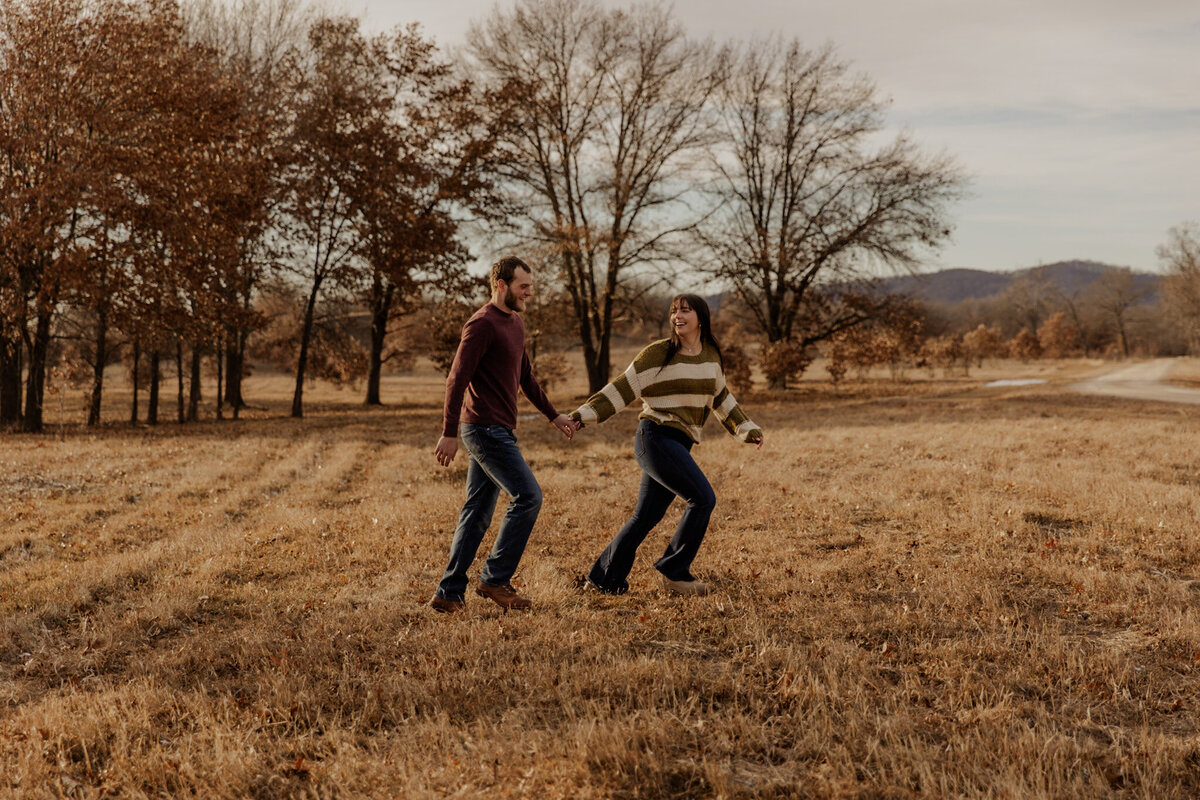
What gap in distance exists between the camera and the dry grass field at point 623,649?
3234 mm

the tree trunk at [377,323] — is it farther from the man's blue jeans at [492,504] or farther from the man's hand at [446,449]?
the man's hand at [446,449]

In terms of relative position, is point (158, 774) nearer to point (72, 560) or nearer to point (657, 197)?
point (72, 560)

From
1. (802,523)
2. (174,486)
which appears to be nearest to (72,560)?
(174,486)

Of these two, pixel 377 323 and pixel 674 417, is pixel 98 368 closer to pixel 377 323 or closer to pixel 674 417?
pixel 377 323

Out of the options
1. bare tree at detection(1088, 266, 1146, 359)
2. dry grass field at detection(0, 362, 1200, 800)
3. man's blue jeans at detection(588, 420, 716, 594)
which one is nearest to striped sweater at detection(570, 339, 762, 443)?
man's blue jeans at detection(588, 420, 716, 594)

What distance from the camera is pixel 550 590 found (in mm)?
5801

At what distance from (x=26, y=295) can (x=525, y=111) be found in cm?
1554

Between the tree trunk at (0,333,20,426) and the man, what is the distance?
19.2 meters

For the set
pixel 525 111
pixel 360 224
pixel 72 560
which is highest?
pixel 525 111

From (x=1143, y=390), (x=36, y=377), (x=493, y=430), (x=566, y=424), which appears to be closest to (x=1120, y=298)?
(x=1143, y=390)

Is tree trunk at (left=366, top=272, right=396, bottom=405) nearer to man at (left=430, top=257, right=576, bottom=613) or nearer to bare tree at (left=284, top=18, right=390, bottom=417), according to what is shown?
bare tree at (left=284, top=18, right=390, bottom=417)

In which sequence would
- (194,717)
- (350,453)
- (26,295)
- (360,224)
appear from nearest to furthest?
(194,717) < (350,453) < (26,295) < (360,224)

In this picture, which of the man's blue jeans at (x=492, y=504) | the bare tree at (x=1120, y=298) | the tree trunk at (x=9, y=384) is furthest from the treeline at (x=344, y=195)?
the bare tree at (x=1120, y=298)

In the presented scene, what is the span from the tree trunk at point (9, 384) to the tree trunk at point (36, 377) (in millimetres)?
426
